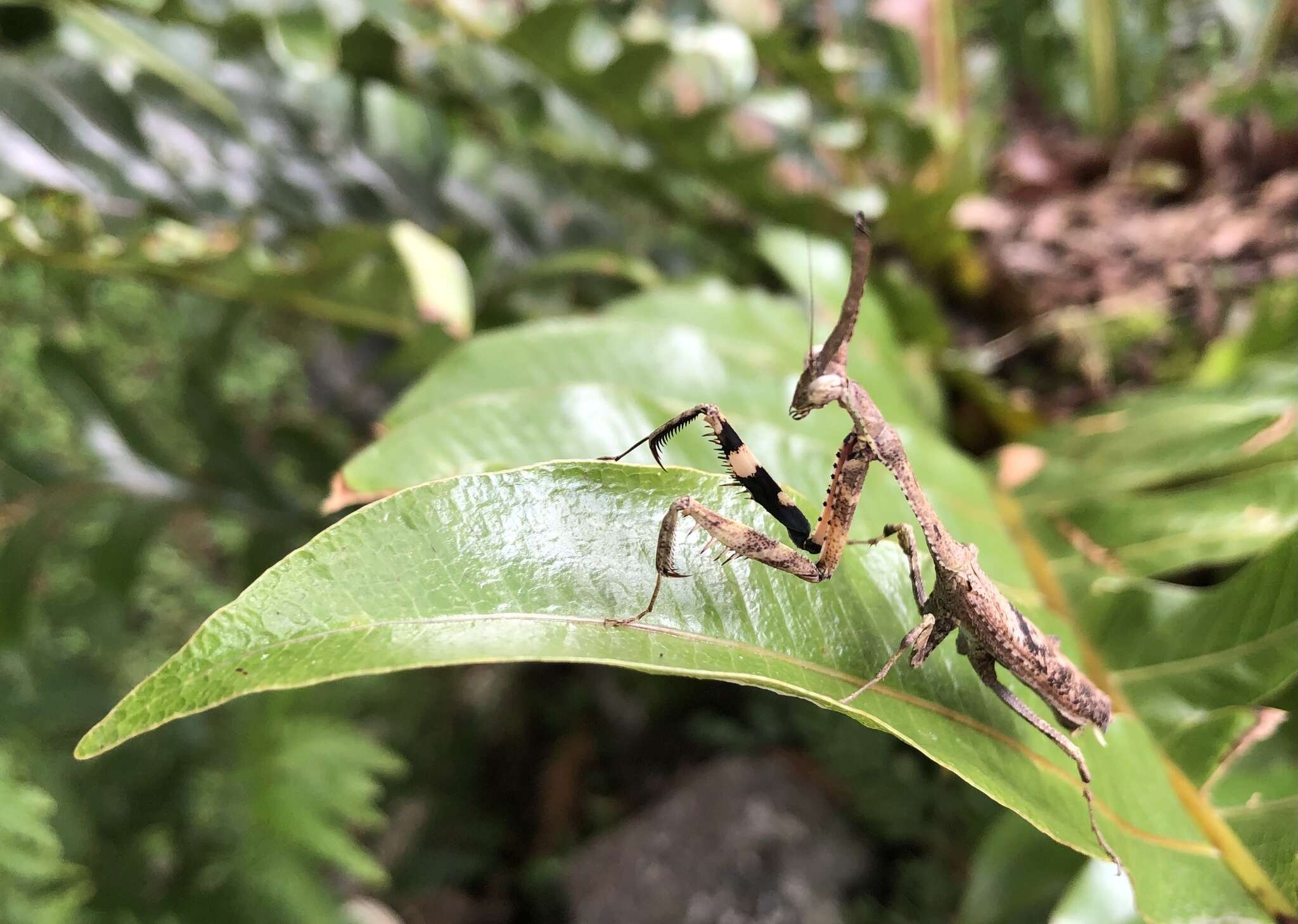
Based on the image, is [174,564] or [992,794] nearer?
[992,794]

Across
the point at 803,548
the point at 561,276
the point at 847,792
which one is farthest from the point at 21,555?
the point at 847,792

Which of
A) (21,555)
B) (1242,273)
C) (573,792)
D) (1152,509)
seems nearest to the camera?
(1152,509)

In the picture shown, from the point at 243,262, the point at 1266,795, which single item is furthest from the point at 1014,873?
the point at 243,262

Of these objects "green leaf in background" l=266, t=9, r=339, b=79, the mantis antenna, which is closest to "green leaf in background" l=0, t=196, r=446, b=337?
"green leaf in background" l=266, t=9, r=339, b=79

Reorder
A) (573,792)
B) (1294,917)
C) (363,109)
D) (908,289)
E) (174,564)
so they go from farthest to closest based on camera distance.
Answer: (174,564), (573,792), (908,289), (363,109), (1294,917)

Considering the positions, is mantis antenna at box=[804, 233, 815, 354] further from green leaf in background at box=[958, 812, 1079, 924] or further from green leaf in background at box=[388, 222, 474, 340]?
green leaf in background at box=[958, 812, 1079, 924]

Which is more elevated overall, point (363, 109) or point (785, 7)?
point (785, 7)

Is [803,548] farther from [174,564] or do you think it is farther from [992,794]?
[174,564]
